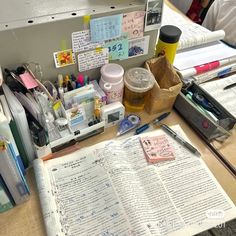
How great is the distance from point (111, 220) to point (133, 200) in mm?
68

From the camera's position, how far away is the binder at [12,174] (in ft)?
1.63

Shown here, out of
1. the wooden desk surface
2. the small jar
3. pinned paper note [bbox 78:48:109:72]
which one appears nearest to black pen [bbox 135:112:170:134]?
the wooden desk surface

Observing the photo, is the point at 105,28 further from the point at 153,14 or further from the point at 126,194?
the point at 126,194

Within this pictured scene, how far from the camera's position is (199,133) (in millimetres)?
776

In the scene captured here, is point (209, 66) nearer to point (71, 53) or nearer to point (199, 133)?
point (199, 133)

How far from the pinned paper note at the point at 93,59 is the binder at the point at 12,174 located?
0.32 meters

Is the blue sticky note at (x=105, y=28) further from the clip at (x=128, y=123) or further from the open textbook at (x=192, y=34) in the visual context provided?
the open textbook at (x=192, y=34)

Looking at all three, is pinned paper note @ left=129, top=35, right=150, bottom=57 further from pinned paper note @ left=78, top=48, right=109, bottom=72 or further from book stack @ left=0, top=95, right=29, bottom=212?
book stack @ left=0, top=95, right=29, bottom=212

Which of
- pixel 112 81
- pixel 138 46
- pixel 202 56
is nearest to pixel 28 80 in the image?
pixel 112 81

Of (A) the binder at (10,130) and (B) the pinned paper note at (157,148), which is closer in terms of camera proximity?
(A) the binder at (10,130)

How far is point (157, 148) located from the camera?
0.72m

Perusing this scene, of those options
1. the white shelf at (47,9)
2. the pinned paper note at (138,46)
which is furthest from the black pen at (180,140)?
the white shelf at (47,9)

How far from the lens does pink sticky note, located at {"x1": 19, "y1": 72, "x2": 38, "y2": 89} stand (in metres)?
0.62

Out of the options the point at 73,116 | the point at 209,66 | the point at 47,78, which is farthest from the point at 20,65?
the point at 209,66
